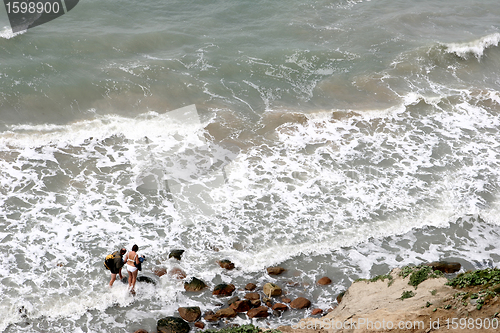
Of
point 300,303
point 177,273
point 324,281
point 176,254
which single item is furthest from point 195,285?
point 324,281

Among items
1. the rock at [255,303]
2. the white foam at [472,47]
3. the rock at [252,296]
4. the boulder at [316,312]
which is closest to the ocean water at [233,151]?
the white foam at [472,47]

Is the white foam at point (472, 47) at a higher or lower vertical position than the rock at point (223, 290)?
higher

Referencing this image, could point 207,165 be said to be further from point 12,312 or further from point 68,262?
point 12,312

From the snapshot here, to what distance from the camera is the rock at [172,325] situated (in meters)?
9.77

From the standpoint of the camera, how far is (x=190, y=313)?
10.3 metres

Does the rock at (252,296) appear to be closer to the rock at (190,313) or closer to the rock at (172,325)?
the rock at (190,313)

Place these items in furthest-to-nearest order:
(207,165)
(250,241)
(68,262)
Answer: (207,165) < (250,241) < (68,262)

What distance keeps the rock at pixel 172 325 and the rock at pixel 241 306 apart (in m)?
1.23

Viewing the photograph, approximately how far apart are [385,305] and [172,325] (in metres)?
4.88

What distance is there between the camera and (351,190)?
14.8 m

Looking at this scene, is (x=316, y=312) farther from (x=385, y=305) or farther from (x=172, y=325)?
(x=172, y=325)

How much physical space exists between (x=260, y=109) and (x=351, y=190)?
626 cm

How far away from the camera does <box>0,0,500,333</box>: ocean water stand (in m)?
11.7

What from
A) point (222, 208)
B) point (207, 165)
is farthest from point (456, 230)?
point (207, 165)
